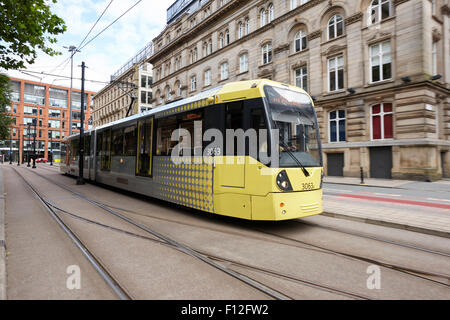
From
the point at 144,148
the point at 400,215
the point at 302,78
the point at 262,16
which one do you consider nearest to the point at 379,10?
the point at 302,78

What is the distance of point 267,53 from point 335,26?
6.66m

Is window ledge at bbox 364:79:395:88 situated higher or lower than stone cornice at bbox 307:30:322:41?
lower

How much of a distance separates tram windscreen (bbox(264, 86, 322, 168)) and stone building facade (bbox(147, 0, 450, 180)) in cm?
1376

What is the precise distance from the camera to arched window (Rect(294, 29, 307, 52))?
73.1 feet

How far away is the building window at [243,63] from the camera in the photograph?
2714 cm

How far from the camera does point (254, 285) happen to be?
3031mm

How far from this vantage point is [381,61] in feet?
58.3

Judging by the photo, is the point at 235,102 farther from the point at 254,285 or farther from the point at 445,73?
the point at 445,73

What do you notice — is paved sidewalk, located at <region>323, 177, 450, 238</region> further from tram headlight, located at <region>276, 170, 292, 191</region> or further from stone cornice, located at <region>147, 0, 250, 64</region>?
stone cornice, located at <region>147, 0, 250, 64</region>

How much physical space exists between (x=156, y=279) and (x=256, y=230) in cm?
276

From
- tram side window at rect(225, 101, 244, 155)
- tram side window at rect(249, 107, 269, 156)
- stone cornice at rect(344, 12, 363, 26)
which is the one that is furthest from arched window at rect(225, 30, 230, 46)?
tram side window at rect(249, 107, 269, 156)

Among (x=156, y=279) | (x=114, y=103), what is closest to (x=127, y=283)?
(x=156, y=279)

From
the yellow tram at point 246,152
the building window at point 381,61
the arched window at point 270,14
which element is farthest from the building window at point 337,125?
the yellow tram at point 246,152

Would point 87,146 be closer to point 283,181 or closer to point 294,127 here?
point 294,127
